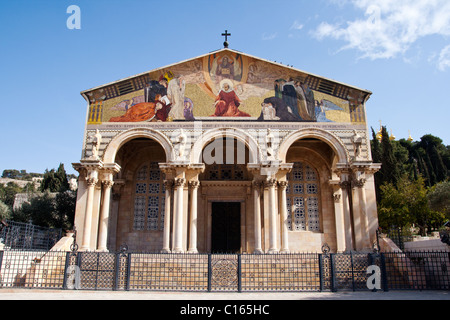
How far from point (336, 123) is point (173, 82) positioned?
8872mm

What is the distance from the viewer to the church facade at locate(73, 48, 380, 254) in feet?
60.4

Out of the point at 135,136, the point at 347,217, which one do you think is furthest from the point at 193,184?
the point at 347,217

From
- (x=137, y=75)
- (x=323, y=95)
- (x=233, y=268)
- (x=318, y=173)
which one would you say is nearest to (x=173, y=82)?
(x=137, y=75)

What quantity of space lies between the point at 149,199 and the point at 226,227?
4.79m

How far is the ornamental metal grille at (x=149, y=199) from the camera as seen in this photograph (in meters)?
21.3

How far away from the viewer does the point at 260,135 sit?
1905 cm

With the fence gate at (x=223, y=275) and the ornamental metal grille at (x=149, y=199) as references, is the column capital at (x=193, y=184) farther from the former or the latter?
the fence gate at (x=223, y=275)

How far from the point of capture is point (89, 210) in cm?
1805

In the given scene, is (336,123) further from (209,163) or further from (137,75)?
(137,75)

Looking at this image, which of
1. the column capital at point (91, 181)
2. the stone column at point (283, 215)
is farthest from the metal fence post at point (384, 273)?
the column capital at point (91, 181)

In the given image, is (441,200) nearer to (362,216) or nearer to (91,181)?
(362,216)

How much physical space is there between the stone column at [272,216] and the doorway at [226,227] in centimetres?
366

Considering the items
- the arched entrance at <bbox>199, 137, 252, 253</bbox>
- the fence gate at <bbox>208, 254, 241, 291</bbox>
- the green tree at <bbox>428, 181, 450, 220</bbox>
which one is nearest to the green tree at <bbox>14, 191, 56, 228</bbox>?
the arched entrance at <bbox>199, 137, 252, 253</bbox>
